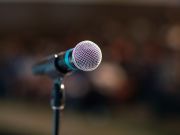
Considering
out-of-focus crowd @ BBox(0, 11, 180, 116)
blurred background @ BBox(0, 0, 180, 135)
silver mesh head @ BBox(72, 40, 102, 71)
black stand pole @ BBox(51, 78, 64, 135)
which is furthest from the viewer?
out-of-focus crowd @ BBox(0, 11, 180, 116)

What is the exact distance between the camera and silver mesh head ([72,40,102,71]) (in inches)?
51.9

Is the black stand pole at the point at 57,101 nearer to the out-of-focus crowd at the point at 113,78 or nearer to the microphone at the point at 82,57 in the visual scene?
the microphone at the point at 82,57

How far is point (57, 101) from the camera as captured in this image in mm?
1612

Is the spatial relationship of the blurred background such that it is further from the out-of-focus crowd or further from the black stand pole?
the black stand pole

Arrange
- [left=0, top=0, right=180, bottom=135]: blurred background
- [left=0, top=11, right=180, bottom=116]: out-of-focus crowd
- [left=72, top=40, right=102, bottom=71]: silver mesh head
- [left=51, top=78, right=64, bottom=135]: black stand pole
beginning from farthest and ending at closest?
[left=0, top=11, right=180, bottom=116]: out-of-focus crowd → [left=0, top=0, right=180, bottom=135]: blurred background → [left=51, top=78, right=64, bottom=135]: black stand pole → [left=72, top=40, right=102, bottom=71]: silver mesh head

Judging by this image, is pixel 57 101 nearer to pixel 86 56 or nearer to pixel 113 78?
pixel 86 56

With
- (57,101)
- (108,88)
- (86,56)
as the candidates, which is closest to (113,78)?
(108,88)

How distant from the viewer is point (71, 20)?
8.14 meters

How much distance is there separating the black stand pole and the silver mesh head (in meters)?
0.25

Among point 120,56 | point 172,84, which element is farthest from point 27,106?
point 172,84

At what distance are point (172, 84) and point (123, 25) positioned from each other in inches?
85.8

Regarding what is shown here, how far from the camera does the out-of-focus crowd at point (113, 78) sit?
18.5 ft

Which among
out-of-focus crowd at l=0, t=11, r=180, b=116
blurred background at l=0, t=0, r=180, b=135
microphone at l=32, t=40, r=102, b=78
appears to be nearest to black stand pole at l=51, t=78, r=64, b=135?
microphone at l=32, t=40, r=102, b=78

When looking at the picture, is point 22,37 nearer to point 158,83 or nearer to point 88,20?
point 88,20
